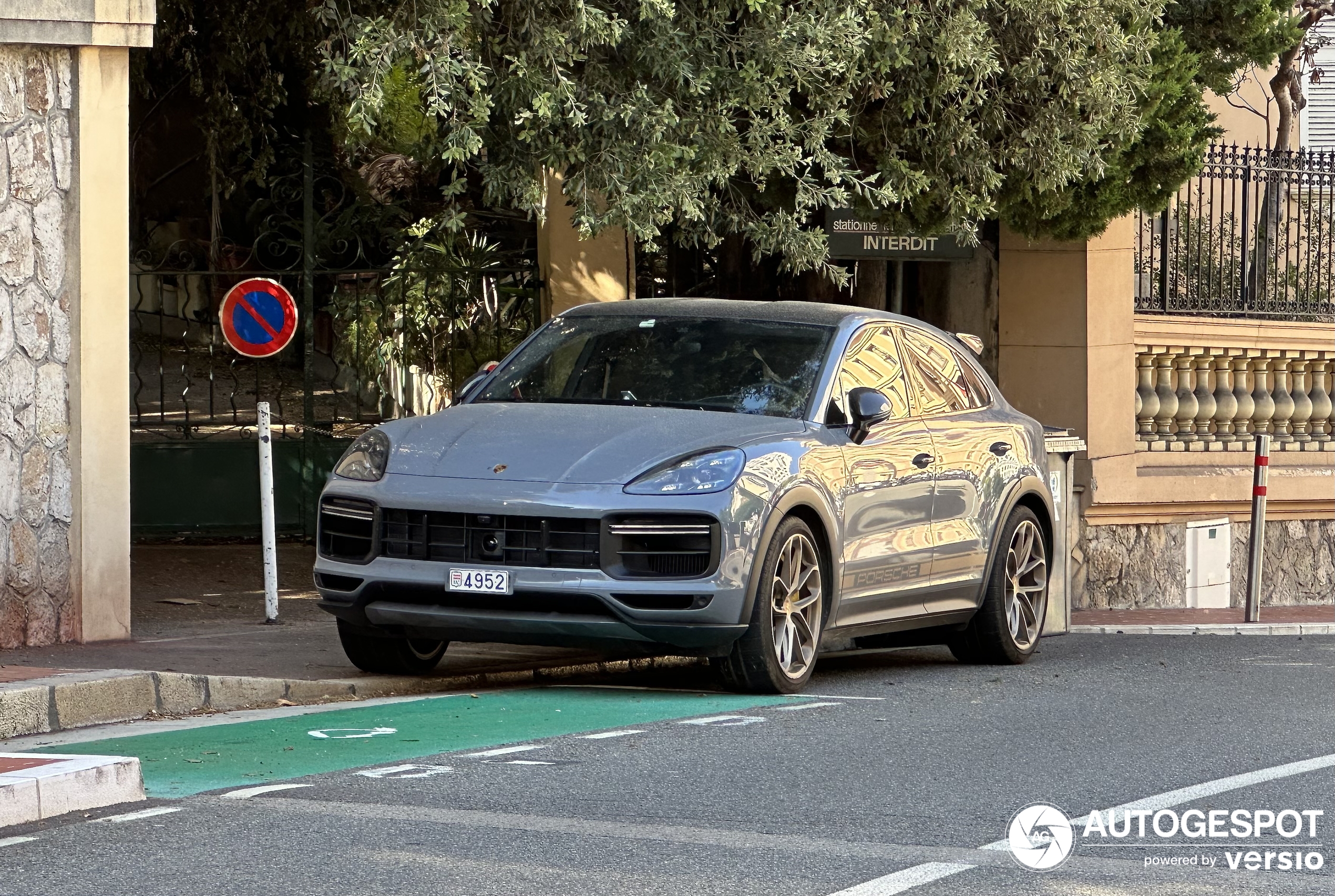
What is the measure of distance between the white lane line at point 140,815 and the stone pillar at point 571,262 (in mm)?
9712

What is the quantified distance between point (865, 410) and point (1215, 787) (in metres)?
2.82

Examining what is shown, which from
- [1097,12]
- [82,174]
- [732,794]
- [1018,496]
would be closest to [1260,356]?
[1097,12]

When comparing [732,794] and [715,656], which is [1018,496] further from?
[732,794]

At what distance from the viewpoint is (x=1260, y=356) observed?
18016 mm

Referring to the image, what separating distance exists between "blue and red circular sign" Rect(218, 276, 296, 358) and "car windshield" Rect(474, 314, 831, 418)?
2.69 meters

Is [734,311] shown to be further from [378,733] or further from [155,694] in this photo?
[155,694]

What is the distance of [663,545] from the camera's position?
822cm

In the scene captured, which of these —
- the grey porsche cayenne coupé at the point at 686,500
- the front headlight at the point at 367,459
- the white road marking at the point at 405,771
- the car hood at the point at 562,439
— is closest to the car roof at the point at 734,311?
the grey porsche cayenne coupé at the point at 686,500

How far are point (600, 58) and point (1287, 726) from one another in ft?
19.2

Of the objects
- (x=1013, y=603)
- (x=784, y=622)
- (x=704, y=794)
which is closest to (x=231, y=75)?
(x=1013, y=603)

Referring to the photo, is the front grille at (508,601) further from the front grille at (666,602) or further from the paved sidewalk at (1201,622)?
the paved sidewalk at (1201,622)

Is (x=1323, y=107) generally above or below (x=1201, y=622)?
above

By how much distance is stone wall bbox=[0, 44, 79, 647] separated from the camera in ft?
31.9

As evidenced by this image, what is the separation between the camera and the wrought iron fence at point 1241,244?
17.3m
